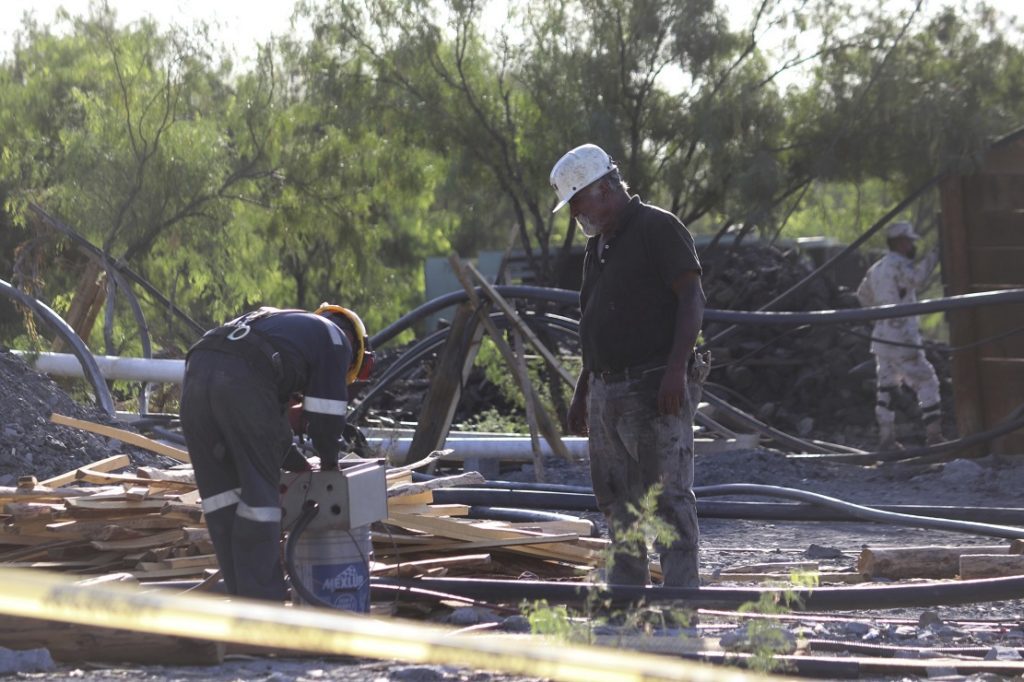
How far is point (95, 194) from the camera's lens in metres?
18.0

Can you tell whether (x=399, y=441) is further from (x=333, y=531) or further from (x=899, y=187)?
(x=899, y=187)

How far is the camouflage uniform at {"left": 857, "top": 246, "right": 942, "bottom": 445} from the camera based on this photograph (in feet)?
45.1

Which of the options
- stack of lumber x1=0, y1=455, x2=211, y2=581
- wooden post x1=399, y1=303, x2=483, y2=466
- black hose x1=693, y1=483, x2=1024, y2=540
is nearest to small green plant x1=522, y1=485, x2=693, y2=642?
stack of lumber x1=0, y1=455, x2=211, y2=581

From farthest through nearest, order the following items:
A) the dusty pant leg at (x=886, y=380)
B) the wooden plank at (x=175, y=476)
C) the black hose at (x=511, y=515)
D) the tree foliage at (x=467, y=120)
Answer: the tree foliage at (x=467, y=120) < the dusty pant leg at (x=886, y=380) < the black hose at (x=511, y=515) < the wooden plank at (x=175, y=476)

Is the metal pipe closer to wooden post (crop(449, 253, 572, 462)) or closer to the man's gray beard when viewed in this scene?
wooden post (crop(449, 253, 572, 462))

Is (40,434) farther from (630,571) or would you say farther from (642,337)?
(642,337)

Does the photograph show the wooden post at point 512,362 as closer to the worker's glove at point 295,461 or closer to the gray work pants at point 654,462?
the gray work pants at point 654,462

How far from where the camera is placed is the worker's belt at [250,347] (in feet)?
18.9

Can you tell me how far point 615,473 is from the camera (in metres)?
6.27

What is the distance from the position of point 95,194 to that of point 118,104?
1.49 meters

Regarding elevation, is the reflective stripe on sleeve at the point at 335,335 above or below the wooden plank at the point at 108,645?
above

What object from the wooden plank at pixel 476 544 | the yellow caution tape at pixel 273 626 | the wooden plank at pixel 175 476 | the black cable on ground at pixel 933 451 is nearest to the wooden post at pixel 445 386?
the black cable on ground at pixel 933 451

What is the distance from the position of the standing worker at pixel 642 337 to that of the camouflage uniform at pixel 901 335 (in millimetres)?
8082

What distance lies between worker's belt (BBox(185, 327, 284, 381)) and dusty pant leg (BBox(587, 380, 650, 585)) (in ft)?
4.56
